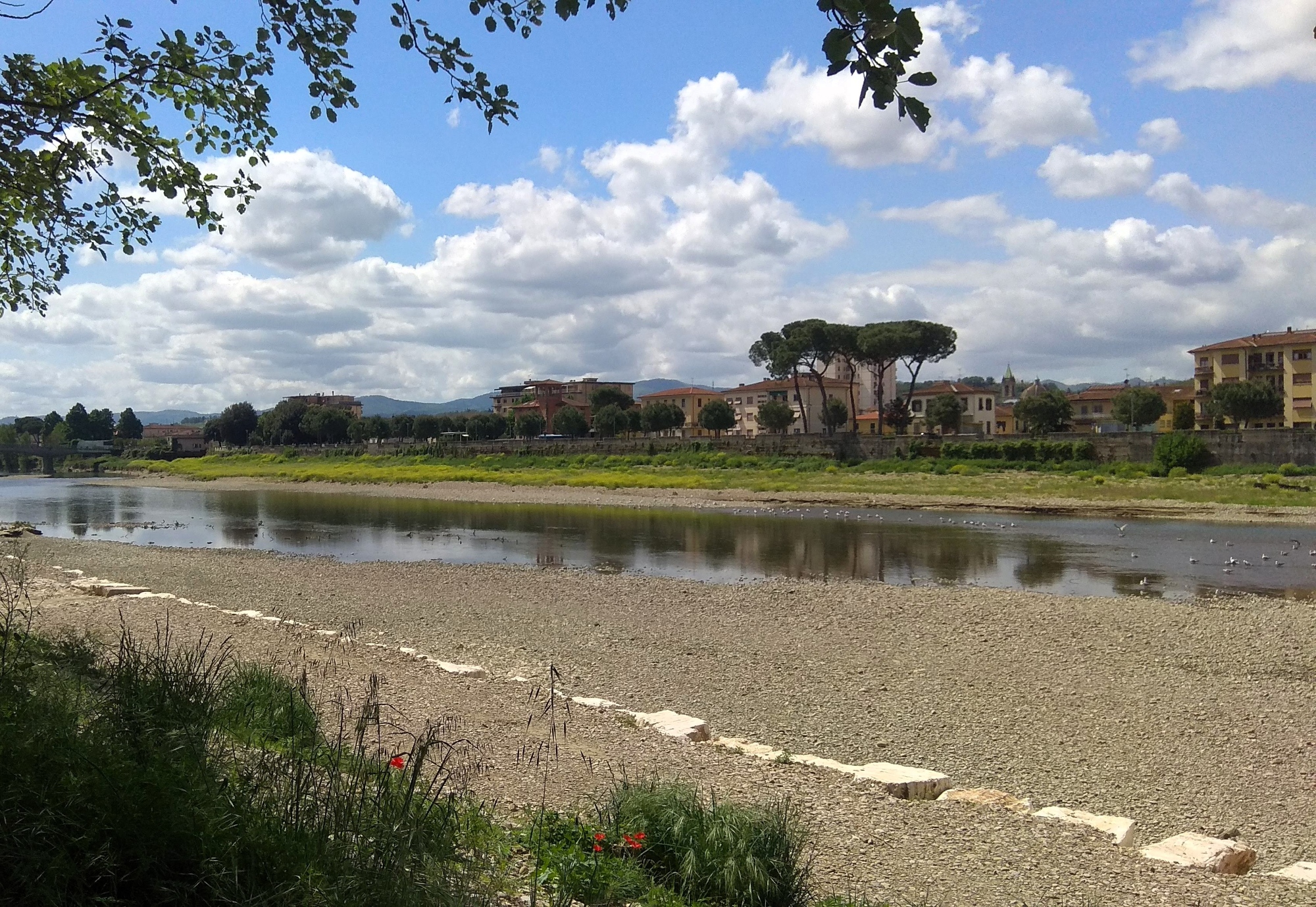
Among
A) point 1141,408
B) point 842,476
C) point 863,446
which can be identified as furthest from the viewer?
point 1141,408

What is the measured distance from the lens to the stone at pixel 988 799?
797cm

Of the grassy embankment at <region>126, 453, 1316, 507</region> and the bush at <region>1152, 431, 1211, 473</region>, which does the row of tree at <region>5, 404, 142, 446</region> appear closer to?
the grassy embankment at <region>126, 453, 1316, 507</region>

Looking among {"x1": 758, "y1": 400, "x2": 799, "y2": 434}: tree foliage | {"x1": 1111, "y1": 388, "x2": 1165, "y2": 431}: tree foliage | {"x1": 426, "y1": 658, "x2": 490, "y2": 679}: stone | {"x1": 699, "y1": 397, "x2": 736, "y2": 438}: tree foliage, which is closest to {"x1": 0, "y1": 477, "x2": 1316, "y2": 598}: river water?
{"x1": 426, "y1": 658, "x2": 490, "y2": 679}: stone

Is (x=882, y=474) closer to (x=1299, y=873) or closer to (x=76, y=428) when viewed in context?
(x=1299, y=873)

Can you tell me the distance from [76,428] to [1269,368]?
17830 centimetres

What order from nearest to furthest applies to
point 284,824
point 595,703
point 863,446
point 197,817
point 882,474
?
1. point 197,817
2. point 284,824
3. point 595,703
4. point 882,474
5. point 863,446

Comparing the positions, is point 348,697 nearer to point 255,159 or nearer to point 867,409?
point 255,159

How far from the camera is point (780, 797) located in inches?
308

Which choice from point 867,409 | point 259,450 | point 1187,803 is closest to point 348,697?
point 1187,803

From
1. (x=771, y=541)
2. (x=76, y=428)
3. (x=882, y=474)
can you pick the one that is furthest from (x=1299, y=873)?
(x=76, y=428)

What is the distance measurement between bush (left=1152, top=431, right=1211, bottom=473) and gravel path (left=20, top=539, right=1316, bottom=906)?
1779 inches

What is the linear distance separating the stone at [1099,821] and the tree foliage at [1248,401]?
273 feet

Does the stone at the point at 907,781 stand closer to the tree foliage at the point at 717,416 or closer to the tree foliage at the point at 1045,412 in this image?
the tree foliage at the point at 1045,412

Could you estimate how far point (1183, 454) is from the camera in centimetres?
6275
